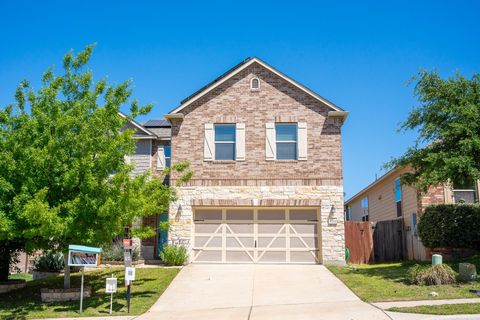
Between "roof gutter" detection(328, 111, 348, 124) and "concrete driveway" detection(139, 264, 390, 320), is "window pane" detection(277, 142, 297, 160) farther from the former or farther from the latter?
"concrete driveway" detection(139, 264, 390, 320)

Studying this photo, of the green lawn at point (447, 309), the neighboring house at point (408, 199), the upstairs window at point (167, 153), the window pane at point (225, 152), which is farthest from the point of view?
the upstairs window at point (167, 153)

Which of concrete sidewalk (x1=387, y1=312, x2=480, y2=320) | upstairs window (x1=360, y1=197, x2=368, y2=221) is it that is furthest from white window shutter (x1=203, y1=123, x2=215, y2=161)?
upstairs window (x1=360, y1=197, x2=368, y2=221)

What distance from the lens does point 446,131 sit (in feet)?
53.3

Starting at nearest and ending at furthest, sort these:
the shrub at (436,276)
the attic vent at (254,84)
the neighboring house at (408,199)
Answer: the shrub at (436,276) < the attic vent at (254,84) < the neighboring house at (408,199)

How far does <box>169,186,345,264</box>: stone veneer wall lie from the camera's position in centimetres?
1997

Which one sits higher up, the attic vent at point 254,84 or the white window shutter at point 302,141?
the attic vent at point 254,84

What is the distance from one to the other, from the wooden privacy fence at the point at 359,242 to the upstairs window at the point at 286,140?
5.01 metres

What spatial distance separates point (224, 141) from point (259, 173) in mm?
1982

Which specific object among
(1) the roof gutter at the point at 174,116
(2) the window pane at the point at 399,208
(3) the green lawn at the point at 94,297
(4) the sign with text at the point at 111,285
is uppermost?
(1) the roof gutter at the point at 174,116

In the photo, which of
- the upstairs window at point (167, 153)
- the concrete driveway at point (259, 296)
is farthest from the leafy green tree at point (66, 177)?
the upstairs window at point (167, 153)

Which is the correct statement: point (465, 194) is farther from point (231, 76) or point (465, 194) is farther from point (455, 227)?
point (231, 76)

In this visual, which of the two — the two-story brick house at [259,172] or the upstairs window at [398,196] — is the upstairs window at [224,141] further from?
the upstairs window at [398,196]

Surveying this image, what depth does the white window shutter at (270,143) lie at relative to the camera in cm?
2064

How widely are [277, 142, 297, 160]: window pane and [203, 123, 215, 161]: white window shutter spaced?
2.70 meters
